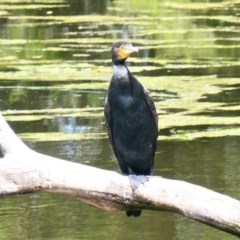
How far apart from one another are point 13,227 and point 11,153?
1989 mm

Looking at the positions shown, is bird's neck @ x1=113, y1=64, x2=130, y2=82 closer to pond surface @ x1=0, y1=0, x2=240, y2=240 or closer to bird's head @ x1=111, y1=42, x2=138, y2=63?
bird's head @ x1=111, y1=42, x2=138, y2=63

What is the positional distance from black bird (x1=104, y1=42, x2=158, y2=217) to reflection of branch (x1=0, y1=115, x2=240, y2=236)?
0.48 meters

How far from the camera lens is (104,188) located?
141 inches

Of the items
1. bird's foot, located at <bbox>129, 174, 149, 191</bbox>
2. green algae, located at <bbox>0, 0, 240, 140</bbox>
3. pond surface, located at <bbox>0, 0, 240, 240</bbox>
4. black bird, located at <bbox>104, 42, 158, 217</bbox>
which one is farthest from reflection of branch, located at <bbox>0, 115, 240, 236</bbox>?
green algae, located at <bbox>0, 0, 240, 140</bbox>

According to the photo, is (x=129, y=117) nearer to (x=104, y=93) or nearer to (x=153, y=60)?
(x=104, y=93)

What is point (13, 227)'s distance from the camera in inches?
225

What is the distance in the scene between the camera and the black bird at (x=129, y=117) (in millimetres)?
3992

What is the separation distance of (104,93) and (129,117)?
571 cm

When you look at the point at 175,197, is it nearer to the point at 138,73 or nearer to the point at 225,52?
the point at 138,73

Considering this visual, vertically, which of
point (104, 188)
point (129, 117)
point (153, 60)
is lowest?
point (153, 60)

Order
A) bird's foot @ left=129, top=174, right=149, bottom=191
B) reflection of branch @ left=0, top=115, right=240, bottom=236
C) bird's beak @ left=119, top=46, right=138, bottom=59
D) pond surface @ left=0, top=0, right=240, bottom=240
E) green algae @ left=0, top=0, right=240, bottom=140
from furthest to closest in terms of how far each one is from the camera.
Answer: green algae @ left=0, top=0, right=240, bottom=140 < pond surface @ left=0, top=0, right=240, bottom=240 < bird's beak @ left=119, top=46, right=138, bottom=59 < bird's foot @ left=129, top=174, right=149, bottom=191 < reflection of branch @ left=0, top=115, right=240, bottom=236

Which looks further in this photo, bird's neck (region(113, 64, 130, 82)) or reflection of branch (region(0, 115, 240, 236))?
bird's neck (region(113, 64, 130, 82))

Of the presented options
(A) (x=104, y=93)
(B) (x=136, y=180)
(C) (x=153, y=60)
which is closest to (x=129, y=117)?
(B) (x=136, y=180)

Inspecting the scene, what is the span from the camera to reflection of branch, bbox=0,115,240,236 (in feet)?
10.8
